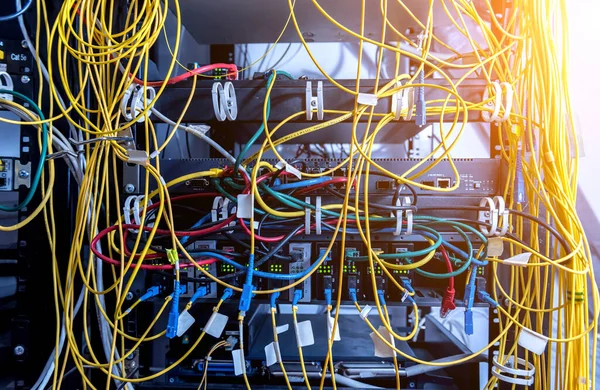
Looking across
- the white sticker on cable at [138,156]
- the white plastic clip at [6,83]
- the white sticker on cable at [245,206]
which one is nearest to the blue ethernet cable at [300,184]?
the white sticker on cable at [245,206]

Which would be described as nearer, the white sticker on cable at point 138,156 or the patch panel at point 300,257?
the white sticker on cable at point 138,156

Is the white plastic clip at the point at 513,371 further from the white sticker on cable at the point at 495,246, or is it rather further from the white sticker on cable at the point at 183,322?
the white sticker on cable at the point at 183,322

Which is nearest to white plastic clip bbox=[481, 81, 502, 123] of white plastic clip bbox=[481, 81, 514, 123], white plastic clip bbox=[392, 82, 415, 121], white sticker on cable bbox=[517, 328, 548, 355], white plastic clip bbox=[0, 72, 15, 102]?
white plastic clip bbox=[481, 81, 514, 123]

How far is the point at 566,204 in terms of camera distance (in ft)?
2.27

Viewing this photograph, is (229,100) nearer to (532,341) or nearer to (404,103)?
(404,103)

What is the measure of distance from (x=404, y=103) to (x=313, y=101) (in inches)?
7.9

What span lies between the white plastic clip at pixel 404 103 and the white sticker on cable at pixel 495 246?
1.06ft

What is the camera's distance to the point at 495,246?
2.31 ft

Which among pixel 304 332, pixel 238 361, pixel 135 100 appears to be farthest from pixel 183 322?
pixel 135 100

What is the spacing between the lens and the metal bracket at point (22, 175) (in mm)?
780

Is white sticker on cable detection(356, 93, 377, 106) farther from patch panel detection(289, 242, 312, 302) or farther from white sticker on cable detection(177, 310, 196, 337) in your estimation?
white sticker on cable detection(177, 310, 196, 337)

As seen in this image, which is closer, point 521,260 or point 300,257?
point 521,260

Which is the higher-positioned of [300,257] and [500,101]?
[500,101]

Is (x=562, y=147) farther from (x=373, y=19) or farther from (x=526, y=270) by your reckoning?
(x=373, y=19)
